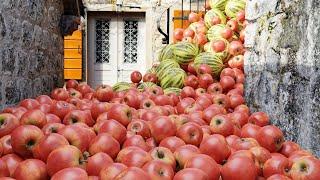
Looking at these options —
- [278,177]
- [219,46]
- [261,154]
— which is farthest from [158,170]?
[219,46]

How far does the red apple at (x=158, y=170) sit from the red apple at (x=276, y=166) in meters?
0.52

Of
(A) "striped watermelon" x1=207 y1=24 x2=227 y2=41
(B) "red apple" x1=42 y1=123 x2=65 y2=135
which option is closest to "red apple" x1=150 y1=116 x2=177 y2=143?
(B) "red apple" x1=42 y1=123 x2=65 y2=135

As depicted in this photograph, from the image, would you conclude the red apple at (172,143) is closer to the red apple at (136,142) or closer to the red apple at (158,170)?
the red apple at (136,142)

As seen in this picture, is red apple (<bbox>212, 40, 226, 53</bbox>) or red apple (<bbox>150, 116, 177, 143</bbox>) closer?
red apple (<bbox>150, 116, 177, 143</bbox>)

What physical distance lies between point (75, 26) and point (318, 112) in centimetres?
360

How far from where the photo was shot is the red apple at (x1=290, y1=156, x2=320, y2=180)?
2.00 m

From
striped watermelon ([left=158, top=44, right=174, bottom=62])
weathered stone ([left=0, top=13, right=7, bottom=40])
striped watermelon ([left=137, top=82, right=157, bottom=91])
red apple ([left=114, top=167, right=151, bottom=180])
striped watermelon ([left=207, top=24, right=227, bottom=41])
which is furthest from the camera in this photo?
striped watermelon ([left=207, top=24, right=227, bottom=41])

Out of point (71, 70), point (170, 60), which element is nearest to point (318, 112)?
point (170, 60)

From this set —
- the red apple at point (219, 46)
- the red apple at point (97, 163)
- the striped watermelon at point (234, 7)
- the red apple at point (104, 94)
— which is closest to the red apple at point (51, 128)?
the red apple at point (97, 163)

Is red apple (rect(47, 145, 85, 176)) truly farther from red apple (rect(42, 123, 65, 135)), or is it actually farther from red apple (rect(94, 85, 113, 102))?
red apple (rect(94, 85, 113, 102))

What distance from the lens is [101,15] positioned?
11641 mm

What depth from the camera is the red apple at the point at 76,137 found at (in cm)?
220

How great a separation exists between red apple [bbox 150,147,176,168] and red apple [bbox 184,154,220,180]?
0.09m

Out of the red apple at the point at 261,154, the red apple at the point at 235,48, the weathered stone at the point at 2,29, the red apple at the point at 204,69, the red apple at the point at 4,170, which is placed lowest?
the red apple at the point at 4,170
